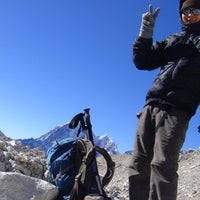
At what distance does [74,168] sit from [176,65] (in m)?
1.57

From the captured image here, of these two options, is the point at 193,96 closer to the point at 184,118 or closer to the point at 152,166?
the point at 184,118

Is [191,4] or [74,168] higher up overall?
[191,4]

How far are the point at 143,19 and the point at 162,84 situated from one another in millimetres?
780

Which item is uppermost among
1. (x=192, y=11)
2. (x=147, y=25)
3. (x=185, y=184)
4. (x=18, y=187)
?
(x=185, y=184)

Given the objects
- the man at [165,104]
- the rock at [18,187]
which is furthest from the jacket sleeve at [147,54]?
the rock at [18,187]

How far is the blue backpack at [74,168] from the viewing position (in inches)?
191

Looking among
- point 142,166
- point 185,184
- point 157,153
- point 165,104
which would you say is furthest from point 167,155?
point 185,184

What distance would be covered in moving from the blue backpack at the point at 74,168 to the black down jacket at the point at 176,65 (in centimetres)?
88

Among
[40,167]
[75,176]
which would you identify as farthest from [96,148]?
[40,167]

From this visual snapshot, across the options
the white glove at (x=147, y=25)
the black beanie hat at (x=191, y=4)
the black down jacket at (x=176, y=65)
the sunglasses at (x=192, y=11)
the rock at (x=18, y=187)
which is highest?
the black beanie hat at (x=191, y=4)

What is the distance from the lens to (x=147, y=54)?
5.12m

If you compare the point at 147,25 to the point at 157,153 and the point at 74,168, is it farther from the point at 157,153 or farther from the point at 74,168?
the point at 74,168

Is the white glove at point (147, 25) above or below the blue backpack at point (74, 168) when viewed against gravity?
above

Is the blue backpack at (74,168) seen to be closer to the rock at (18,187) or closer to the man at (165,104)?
the man at (165,104)
